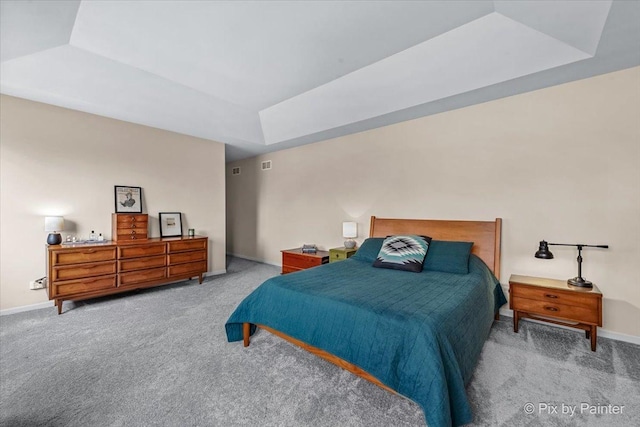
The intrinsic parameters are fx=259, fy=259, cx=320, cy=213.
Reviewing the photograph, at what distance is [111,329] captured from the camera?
2.74 meters

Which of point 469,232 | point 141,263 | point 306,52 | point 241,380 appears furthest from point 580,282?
point 141,263

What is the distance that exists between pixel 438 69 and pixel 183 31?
103 inches

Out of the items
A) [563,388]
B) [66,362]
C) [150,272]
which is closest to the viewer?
[563,388]

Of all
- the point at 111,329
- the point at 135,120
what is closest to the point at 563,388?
the point at 111,329

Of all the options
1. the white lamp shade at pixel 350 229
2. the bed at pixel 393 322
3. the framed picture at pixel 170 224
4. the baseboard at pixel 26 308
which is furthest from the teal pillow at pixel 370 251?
the baseboard at pixel 26 308

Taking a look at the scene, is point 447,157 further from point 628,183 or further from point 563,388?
point 563,388

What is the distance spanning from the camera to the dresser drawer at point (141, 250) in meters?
3.57

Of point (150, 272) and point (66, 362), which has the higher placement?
point (150, 272)

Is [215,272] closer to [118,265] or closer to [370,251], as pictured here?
[118,265]

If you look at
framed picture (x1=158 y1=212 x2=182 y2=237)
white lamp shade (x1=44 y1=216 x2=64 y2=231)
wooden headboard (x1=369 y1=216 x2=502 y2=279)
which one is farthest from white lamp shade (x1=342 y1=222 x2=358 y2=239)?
white lamp shade (x1=44 y1=216 x2=64 y2=231)

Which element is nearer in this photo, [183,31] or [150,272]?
[183,31]

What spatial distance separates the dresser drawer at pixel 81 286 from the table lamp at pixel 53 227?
554 mm

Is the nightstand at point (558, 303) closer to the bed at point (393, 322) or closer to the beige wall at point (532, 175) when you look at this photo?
the bed at point (393, 322)

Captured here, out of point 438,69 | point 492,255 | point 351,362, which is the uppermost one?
point 438,69
